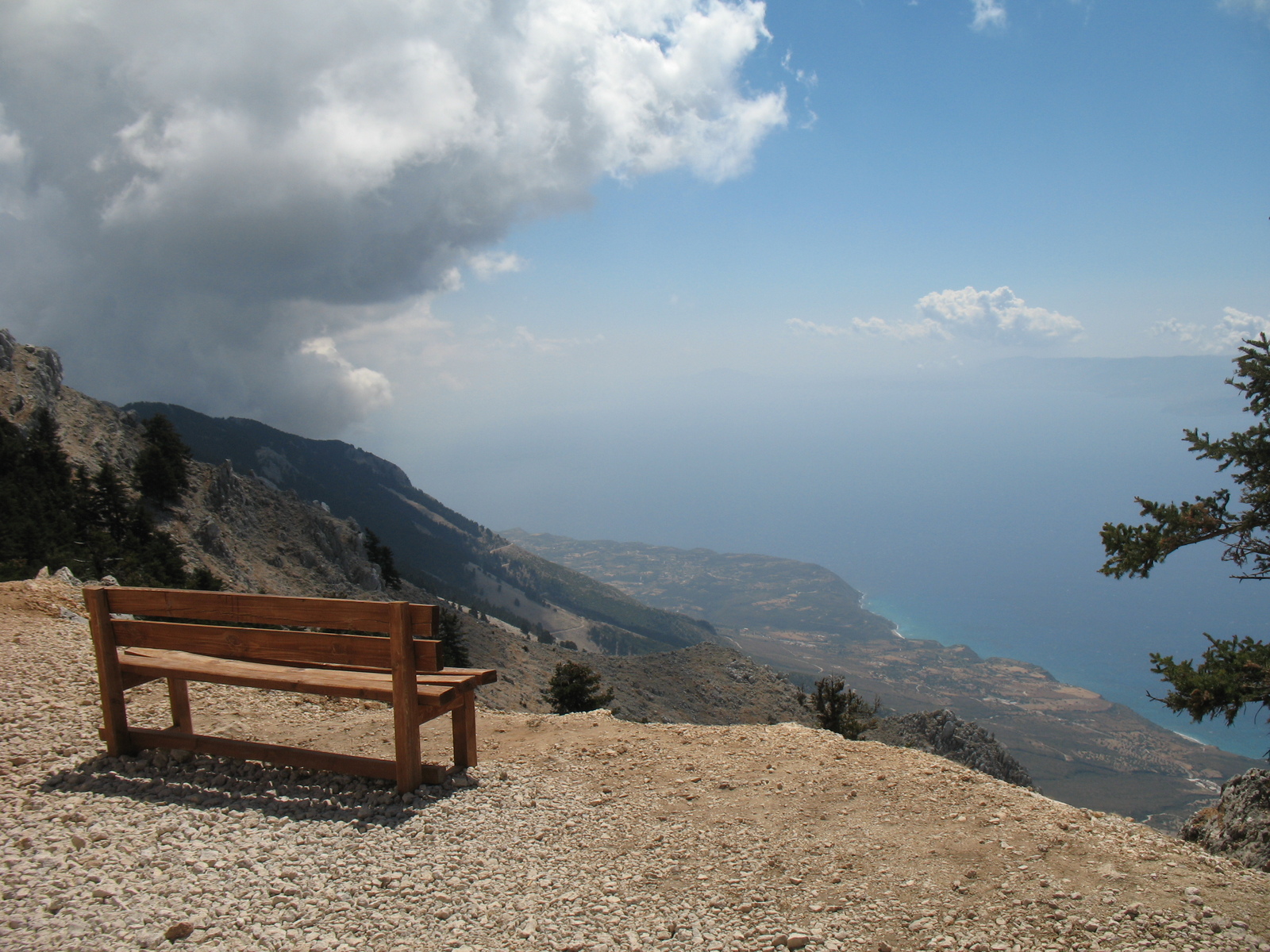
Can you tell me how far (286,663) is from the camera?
696 centimetres

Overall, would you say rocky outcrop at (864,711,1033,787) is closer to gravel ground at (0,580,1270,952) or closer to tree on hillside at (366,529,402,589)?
gravel ground at (0,580,1270,952)

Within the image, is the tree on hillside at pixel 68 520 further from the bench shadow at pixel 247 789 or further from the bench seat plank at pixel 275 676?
the bench shadow at pixel 247 789

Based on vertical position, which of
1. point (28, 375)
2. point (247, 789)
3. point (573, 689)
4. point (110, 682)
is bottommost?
point (573, 689)

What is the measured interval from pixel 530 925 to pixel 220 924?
2.10 meters

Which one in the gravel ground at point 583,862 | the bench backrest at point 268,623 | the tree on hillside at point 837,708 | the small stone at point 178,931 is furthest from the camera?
the tree on hillside at point 837,708

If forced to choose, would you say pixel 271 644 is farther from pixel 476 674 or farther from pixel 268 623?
pixel 476 674

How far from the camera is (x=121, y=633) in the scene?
23.9 feet

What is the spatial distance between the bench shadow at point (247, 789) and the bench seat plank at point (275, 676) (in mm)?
873

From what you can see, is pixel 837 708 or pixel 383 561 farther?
pixel 383 561

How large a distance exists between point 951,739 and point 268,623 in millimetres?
39904

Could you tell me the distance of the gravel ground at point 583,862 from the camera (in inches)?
179

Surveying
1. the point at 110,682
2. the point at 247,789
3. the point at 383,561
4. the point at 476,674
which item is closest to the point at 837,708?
the point at 476,674

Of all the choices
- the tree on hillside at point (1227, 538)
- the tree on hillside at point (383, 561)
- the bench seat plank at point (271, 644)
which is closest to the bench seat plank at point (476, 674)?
the bench seat plank at point (271, 644)

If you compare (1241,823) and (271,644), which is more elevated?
(271,644)
